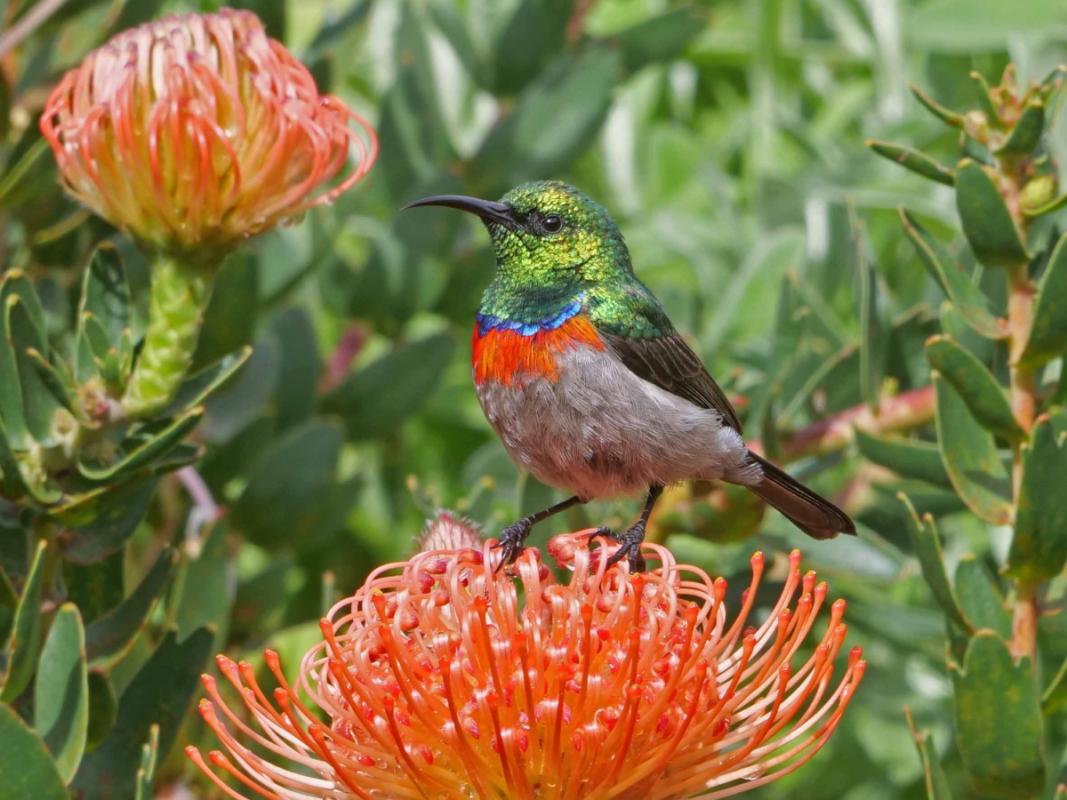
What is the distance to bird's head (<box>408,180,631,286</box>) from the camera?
2668mm

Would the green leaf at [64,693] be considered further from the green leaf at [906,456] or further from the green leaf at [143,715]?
the green leaf at [906,456]

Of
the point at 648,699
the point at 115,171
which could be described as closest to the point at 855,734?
the point at 648,699

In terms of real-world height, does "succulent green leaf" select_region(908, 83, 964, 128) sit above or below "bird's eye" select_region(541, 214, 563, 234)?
above

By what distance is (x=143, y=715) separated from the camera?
2.10 metres

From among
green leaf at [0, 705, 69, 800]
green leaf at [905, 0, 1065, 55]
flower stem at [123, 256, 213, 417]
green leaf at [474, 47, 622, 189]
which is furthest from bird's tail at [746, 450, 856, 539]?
green leaf at [905, 0, 1065, 55]

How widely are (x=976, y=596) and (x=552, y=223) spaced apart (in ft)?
3.21

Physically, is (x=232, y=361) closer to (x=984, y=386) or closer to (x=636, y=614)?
(x=636, y=614)

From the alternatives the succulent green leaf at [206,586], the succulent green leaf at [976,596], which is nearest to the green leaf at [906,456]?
the succulent green leaf at [976,596]

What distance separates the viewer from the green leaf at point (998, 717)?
1905 mm

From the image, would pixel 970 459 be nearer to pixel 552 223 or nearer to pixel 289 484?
pixel 552 223

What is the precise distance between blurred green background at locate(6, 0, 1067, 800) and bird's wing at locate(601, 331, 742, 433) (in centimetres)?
9

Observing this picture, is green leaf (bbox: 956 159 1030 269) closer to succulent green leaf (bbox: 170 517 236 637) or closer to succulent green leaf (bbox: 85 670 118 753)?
succulent green leaf (bbox: 170 517 236 637)

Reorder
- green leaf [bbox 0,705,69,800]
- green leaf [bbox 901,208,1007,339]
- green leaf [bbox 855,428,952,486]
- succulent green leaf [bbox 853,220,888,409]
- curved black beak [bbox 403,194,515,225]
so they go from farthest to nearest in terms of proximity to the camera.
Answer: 1. curved black beak [bbox 403,194,515,225]
2. succulent green leaf [bbox 853,220,888,409]
3. green leaf [bbox 855,428,952,486]
4. green leaf [bbox 901,208,1007,339]
5. green leaf [bbox 0,705,69,800]

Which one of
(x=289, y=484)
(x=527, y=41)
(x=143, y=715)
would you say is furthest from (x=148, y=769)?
(x=527, y=41)
